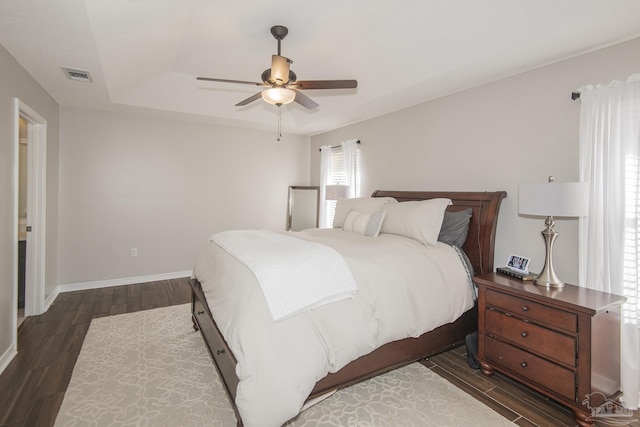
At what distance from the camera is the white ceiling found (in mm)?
2160

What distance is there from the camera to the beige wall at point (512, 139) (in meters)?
2.55

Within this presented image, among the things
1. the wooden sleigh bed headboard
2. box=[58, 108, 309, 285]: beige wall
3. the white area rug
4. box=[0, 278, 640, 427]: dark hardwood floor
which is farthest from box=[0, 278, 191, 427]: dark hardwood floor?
the wooden sleigh bed headboard

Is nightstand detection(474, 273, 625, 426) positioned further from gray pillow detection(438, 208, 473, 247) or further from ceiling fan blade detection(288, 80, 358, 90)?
ceiling fan blade detection(288, 80, 358, 90)

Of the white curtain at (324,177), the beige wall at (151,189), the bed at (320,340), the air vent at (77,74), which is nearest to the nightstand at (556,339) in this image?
the bed at (320,340)

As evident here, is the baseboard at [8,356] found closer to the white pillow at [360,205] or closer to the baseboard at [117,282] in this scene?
the baseboard at [117,282]

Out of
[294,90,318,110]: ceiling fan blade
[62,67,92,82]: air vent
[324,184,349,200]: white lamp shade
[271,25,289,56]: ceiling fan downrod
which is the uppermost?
[271,25,289,56]: ceiling fan downrod

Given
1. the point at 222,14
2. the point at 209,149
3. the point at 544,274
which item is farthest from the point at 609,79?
the point at 209,149

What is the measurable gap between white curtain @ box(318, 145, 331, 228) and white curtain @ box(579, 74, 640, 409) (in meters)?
3.66

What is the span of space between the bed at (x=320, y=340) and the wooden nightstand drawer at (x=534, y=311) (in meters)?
0.32

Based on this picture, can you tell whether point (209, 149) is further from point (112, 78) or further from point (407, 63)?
point (407, 63)

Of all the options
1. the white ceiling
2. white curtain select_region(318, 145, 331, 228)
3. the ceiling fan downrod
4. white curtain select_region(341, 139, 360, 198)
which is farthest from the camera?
white curtain select_region(318, 145, 331, 228)

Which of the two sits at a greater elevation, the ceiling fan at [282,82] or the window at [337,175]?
the ceiling fan at [282,82]

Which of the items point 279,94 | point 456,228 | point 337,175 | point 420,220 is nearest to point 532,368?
point 456,228

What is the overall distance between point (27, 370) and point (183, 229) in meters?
2.82
